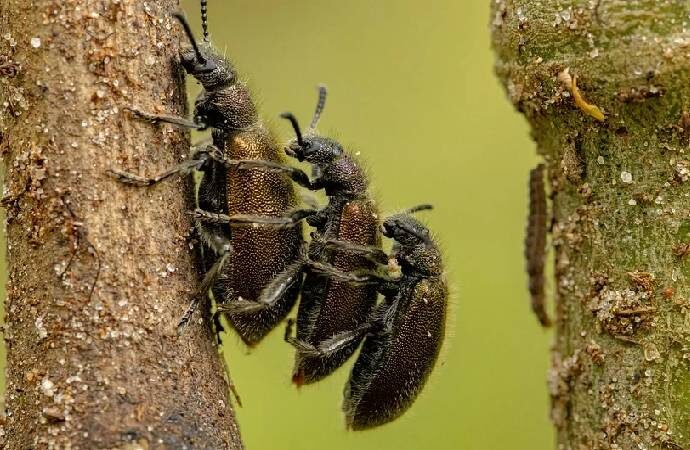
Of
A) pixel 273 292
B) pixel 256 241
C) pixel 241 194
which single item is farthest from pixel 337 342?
pixel 241 194

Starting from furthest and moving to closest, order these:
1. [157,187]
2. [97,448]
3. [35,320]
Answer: [157,187] → [35,320] → [97,448]

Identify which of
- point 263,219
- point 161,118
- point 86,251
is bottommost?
point 263,219

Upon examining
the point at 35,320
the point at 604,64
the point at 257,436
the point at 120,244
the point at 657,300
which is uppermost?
the point at 604,64

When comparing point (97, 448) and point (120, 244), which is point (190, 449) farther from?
point (120, 244)

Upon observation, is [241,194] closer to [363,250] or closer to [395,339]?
[363,250]

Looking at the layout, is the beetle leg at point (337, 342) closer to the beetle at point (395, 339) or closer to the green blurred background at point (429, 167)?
the beetle at point (395, 339)

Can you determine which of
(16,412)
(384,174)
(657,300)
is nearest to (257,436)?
(384,174)
